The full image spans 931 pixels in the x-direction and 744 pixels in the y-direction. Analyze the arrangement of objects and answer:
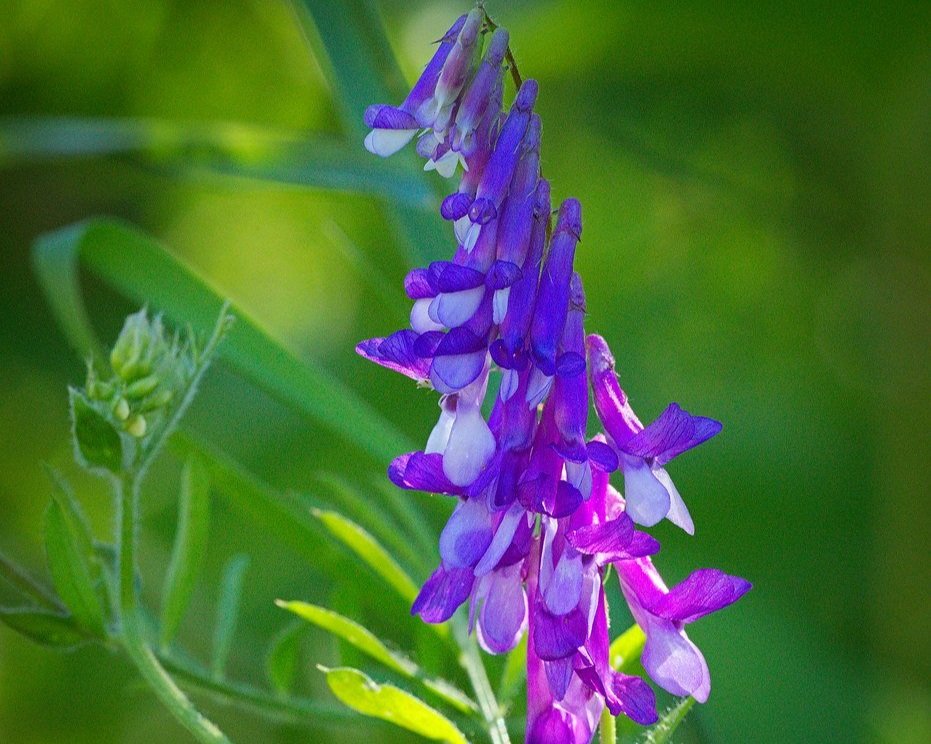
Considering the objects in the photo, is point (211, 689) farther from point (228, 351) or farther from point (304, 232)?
point (304, 232)

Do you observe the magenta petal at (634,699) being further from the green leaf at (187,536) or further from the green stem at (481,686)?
the green leaf at (187,536)

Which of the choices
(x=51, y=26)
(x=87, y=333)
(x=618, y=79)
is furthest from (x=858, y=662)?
(x=51, y=26)

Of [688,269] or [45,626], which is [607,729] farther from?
[688,269]

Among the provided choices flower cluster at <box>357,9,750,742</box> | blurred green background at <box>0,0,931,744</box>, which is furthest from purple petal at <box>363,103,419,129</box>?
blurred green background at <box>0,0,931,744</box>

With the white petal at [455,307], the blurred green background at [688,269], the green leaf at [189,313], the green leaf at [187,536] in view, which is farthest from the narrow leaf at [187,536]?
the blurred green background at [688,269]

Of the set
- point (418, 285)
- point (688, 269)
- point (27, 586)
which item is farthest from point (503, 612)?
point (688, 269)

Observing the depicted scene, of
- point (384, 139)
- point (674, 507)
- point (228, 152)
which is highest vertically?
point (228, 152)

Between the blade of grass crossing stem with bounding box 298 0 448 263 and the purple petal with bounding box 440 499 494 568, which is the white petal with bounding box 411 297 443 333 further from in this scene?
the blade of grass crossing stem with bounding box 298 0 448 263
